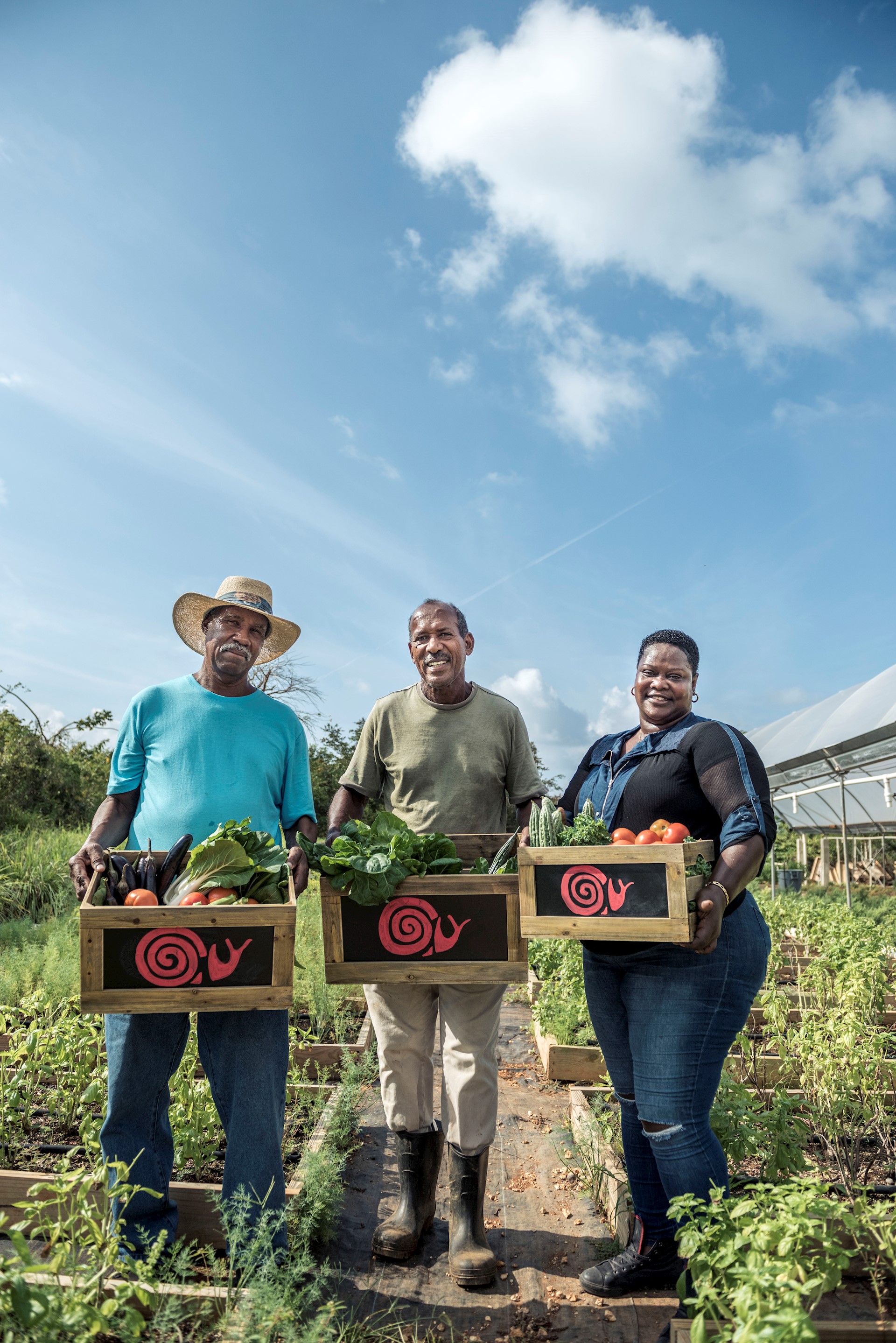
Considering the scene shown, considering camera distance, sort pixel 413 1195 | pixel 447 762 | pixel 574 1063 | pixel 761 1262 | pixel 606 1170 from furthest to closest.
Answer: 1. pixel 574 1063
2. pixel 606 1170
3. pixel 447 762
4. pixel 413 1195
5. pixel 761 1262

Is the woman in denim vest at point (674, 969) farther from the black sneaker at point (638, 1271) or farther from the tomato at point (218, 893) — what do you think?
the tomato at point (218, 893)

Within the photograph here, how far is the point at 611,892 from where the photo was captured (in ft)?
8.27

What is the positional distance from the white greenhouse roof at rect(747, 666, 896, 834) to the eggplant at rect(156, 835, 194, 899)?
937cm

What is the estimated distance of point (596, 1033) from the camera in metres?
2.83

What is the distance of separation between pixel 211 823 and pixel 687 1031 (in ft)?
5.35

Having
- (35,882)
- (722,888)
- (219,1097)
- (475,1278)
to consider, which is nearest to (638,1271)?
(475,1278)

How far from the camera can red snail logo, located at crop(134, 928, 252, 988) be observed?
242 cm

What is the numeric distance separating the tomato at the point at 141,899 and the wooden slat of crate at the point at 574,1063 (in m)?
3.10

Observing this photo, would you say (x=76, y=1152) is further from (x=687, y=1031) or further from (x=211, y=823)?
(x=687, y=1031)

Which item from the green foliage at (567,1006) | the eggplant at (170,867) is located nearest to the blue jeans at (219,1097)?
the eggplant at (170,867)

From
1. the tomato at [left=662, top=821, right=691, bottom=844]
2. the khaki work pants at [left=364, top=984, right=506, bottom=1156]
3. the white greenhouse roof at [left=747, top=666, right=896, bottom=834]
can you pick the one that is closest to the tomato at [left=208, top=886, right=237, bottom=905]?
the khaki work pants at [left=364, top=984, right=506, bottom=1156]

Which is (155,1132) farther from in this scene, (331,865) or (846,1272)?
(846,1272)

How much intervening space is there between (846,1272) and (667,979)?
1.24 meters

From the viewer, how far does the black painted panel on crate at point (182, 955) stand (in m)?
2.41
